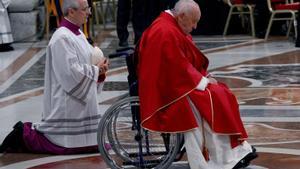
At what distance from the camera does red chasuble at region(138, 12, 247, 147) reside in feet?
17.2

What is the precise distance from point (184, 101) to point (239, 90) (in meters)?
3.59

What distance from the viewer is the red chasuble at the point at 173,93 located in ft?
17.2

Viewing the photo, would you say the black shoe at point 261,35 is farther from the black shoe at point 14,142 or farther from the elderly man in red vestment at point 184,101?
the elderly man in red vestment at point 184,101

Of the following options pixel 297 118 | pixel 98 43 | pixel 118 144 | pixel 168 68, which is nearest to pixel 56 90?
pixel 118 144

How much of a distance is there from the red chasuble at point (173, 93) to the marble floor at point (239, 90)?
557 millimetres

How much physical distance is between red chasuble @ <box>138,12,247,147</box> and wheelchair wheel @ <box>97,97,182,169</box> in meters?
0.16

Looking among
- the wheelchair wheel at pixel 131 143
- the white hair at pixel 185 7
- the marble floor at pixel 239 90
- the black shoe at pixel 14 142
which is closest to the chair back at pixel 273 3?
the marble floor at pixel 239 90

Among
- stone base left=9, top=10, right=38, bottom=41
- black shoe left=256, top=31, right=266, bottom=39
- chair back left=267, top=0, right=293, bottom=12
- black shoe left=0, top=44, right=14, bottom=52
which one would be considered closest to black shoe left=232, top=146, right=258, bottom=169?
chair back left=267, top=0, right=293, bottom=12

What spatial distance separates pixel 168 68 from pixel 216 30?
32.2 feet

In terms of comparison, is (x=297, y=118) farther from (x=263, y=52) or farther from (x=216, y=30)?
(x=216, y=30)

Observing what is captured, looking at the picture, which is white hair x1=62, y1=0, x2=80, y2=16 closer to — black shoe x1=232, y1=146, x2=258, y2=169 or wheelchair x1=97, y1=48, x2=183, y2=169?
wheelchair x1=97, y1=48, x2=183, y2=169

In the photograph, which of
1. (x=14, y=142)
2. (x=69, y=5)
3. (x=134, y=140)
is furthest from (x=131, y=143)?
(x=69, y=5)

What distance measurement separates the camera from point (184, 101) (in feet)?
17.2

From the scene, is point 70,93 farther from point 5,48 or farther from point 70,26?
point 5,48
